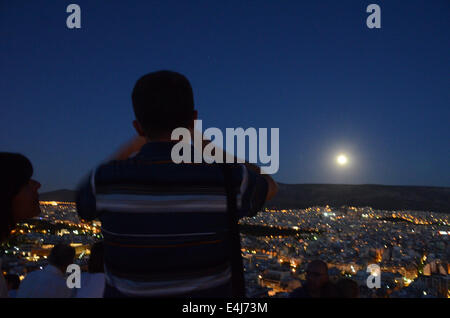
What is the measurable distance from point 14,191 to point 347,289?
1.97 meters

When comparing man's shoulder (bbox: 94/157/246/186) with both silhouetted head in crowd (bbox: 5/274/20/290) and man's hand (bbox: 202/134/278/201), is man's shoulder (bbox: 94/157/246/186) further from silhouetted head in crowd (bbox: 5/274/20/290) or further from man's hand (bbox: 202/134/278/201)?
silhouetted head in crowd (bbox: 5/274/20/290)

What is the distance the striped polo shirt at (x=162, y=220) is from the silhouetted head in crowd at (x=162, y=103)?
2.9 inches

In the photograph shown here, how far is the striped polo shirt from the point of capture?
2.53ft

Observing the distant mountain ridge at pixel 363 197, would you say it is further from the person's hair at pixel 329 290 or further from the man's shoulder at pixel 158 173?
the man's shoulder at pixel 158 173

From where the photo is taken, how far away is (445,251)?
13031mm

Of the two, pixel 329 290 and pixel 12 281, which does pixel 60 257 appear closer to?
pixel 12 281

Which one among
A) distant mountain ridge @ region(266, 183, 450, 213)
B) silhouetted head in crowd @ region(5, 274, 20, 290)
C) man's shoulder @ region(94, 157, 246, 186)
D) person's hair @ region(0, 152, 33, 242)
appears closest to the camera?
man's shoulder @ region(94, 157, 246, 186)

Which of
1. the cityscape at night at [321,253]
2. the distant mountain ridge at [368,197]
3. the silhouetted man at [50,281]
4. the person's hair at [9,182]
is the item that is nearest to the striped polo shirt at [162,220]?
the person's hair at [9,182]

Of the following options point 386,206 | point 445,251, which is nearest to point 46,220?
point 445,251

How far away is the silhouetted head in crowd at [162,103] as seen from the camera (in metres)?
0.85

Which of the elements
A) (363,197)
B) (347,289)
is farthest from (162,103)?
(363,197)

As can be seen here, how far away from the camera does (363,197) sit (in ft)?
118

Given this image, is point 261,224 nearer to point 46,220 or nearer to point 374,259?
point 374,259

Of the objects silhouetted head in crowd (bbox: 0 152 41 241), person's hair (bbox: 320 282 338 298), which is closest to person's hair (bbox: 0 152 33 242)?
silhouetted head in crowd (bbox: 0 152 41 241)
